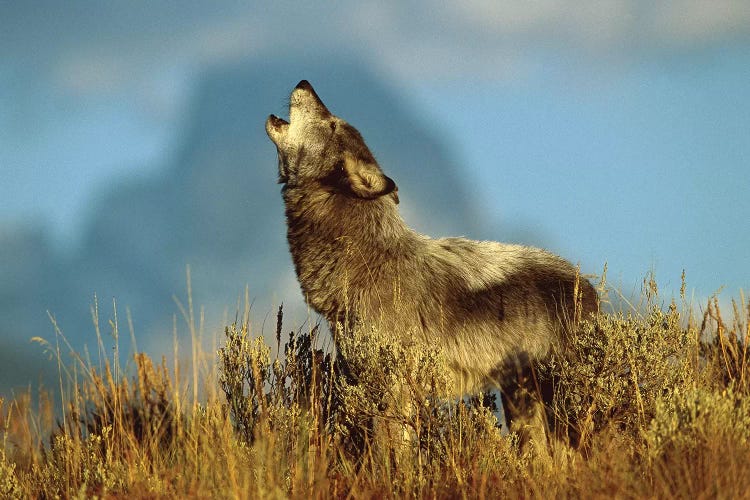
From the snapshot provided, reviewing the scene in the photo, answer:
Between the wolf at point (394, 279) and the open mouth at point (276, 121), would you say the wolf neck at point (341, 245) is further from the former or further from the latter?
the open mouth at point (276, 121)

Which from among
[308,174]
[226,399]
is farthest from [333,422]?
[308,174]

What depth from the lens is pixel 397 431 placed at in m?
6.05

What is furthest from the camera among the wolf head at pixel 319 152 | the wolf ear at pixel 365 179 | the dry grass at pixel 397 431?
the wolf head at pixel 319 152

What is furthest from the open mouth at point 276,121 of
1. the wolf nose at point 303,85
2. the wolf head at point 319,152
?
the wolf nose at point 303,85

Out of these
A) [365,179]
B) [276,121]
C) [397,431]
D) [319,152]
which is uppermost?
[276,121]

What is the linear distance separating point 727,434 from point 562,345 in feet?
8.63

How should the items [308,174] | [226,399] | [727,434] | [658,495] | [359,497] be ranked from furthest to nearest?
[308,174]
[226,399]
[359,497]
[727,434]
[658,495]

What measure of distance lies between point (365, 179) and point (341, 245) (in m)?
0.59

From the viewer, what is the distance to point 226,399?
657 cm

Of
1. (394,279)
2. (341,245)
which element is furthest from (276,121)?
(394,279)

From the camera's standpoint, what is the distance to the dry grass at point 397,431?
455 cm

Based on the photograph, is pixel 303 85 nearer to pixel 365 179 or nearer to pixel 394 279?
pixel 365 179

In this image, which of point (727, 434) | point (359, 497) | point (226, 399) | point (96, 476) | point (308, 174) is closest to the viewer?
point (727, 434)

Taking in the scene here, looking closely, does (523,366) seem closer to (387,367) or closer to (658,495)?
(387,367)
